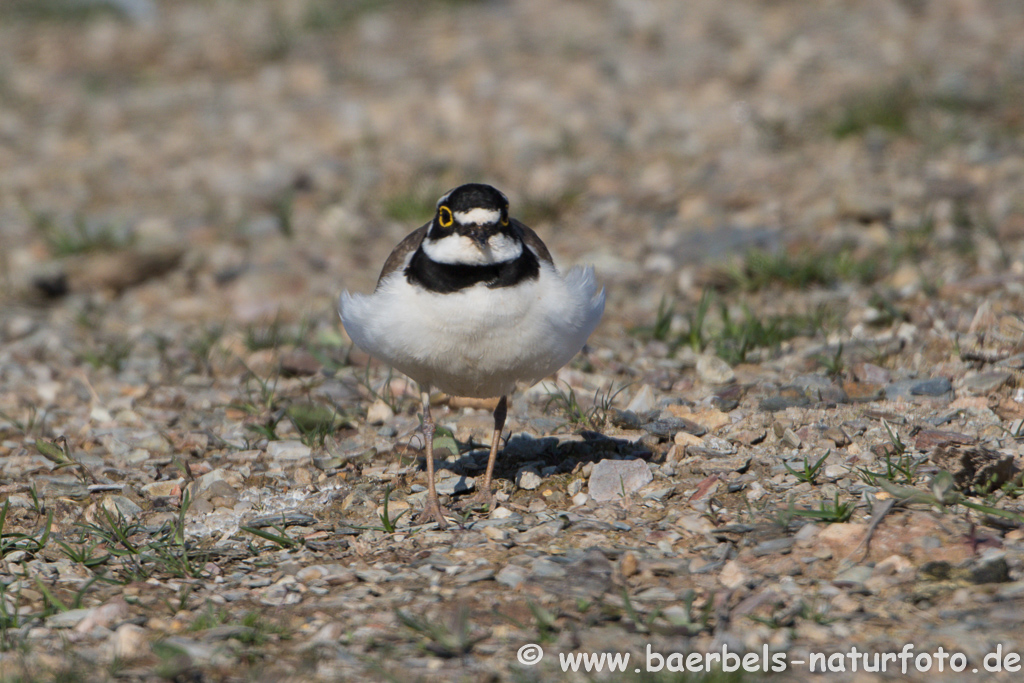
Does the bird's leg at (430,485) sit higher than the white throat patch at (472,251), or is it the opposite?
the white throat patch at (472,251)

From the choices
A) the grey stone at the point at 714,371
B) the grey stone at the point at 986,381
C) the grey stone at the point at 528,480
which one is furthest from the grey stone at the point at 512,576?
the grey stone at the point at 986,381

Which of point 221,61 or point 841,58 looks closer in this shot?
point 841,58

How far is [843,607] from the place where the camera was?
146 inches

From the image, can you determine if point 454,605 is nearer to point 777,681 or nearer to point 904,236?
point 777,681

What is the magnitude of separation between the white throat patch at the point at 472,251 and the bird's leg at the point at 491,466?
2.60 ft

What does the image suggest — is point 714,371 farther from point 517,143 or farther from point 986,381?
point 517,143

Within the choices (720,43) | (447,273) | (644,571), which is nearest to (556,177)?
(720,43)

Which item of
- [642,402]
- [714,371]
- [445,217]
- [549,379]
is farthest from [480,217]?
[714,371]

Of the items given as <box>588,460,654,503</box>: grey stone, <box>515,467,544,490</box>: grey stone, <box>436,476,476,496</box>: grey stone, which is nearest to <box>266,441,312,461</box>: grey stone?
<box>436,476,476,496</box>: grey stone

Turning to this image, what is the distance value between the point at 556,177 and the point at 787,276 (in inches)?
108

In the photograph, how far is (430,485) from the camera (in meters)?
4.68

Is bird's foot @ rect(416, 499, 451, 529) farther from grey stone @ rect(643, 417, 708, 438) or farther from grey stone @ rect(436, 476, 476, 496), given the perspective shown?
grey stone @ rect(643, 417, 708, 438)

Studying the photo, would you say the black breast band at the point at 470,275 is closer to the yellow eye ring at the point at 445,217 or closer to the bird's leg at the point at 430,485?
the yellow eye ring at the point at 445,217

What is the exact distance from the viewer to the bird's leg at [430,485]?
4566 mm
